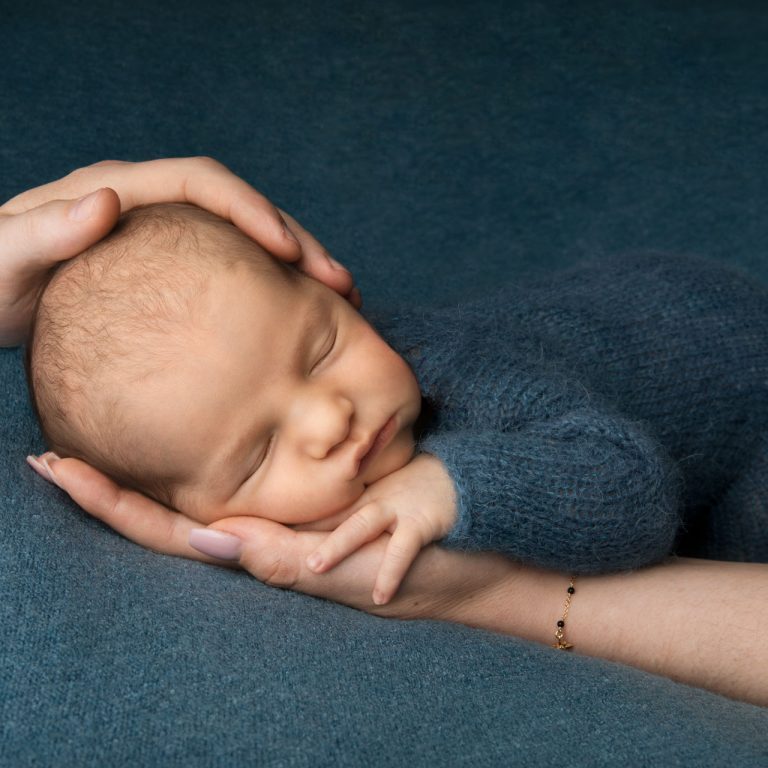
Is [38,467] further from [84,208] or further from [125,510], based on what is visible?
[84,208]

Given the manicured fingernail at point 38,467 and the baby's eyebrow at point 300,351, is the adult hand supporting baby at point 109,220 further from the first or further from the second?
the manicured fingernail at point 38,467

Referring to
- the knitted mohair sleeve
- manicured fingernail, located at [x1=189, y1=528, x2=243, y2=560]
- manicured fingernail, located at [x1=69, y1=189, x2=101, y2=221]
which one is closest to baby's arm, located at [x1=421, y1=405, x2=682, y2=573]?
the knitted mohair sleeve

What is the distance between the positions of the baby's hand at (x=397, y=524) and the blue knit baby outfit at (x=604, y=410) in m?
0.02

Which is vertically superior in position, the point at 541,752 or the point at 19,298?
the point at 19,298

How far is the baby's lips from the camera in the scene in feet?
4.03

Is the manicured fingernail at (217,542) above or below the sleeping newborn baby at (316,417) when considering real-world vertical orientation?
below

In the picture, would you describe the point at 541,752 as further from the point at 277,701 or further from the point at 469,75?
the point at 469,75

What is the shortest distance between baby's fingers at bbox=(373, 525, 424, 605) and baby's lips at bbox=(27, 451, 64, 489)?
0.38m

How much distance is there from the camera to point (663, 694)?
1.08m

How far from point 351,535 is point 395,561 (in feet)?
0.19

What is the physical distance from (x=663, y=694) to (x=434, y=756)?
0.29 metres

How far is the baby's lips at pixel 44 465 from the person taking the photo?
4.03 feet

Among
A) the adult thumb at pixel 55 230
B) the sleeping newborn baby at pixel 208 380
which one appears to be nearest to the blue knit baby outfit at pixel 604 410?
the sleeping newborn baby at pixel 208 380

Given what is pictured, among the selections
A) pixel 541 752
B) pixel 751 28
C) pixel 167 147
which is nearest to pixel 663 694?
Result: pixel 541 752
